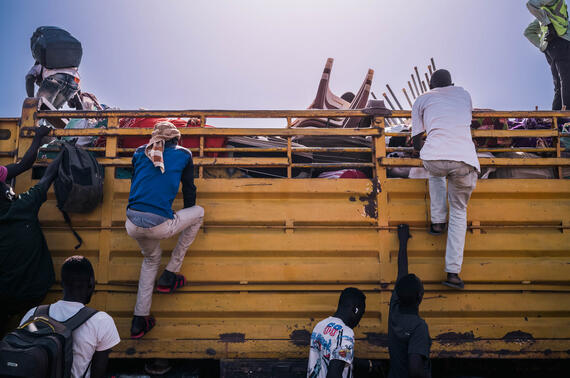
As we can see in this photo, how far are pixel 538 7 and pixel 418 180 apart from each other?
3.15 meters

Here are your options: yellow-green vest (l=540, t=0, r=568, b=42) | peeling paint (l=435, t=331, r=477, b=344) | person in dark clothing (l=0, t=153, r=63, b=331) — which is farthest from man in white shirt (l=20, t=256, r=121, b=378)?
yellow-green vest (l=540, t=0, r=568, b=42)

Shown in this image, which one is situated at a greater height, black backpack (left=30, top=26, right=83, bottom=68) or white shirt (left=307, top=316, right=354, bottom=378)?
black backpack (left=30, top=26, right=83, bottom=68)

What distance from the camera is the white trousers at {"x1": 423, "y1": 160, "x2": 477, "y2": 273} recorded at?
2.95 meters

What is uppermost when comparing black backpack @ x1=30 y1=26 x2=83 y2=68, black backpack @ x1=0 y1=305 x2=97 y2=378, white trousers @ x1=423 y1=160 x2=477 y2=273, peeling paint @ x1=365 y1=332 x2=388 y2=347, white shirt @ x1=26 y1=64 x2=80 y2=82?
black backpack @ x1=30 y1=26 x2=83 y2=68

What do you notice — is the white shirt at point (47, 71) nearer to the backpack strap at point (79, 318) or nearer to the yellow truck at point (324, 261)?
the yellow truck at point (324, 261)

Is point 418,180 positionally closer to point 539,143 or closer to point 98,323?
point 539,143

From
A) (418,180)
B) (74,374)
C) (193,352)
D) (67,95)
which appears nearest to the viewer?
(74,374)

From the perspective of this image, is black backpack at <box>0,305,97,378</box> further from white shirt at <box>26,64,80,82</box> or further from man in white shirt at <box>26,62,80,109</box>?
white shirt at <box>26,64,80,82</box>

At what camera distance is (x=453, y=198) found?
3.06m

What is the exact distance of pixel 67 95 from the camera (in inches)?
175

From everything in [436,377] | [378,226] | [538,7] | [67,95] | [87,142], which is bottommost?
[436,377]

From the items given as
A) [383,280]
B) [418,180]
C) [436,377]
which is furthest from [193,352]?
[418,180]

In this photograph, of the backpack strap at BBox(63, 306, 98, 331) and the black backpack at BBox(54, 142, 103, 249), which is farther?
the black backpack at BBox(54, 142, 103, 249)

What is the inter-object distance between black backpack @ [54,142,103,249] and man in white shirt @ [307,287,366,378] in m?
1.98
